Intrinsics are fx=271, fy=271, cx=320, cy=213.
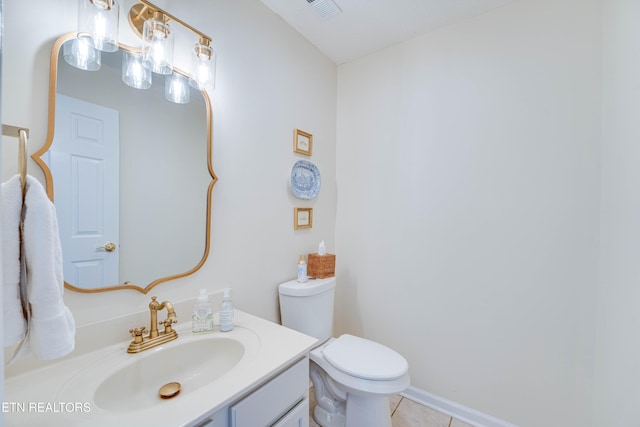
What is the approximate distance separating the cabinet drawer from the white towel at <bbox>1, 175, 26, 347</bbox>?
1.68 ft

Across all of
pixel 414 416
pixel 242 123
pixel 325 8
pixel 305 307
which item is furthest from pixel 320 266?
pixel 325 8

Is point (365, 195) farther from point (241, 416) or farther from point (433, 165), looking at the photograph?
point (241, 416)

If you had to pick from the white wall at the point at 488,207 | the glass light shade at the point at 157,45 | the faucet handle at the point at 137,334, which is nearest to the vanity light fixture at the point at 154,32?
the glass light shade at the point at 157,45

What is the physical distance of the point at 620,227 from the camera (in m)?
1.06

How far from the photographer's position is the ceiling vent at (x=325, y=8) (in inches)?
57.9

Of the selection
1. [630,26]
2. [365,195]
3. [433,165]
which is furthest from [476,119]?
[365,195]

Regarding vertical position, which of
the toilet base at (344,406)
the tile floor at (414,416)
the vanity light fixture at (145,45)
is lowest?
the tile floor at (414,416)

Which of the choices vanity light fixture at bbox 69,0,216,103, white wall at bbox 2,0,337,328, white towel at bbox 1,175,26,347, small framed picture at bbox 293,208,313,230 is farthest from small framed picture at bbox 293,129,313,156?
white towel at bbox 1,175,26,347

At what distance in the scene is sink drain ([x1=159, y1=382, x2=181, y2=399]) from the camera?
2.81 feet

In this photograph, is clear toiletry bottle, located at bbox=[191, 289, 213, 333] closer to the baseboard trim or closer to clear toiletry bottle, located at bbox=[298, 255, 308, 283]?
clear toiletry bottle, located at bbox=[298, 255, 308, 283]

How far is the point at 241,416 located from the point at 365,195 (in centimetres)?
147

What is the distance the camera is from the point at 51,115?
822mm

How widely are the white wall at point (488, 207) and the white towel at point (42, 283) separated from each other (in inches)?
63.7

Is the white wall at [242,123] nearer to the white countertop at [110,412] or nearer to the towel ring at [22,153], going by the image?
the white countertop at [110,412]
